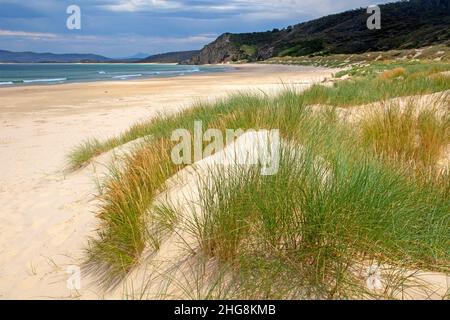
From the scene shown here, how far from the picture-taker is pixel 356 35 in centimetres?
8944

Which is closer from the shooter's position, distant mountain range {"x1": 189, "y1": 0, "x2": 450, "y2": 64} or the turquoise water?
the turquoise water

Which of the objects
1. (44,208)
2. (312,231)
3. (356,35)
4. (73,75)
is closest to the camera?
(312,231)

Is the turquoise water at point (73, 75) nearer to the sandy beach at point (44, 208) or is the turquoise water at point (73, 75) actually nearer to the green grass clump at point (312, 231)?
the sandy beach at point (44, 208)

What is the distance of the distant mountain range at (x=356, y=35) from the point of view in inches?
2704

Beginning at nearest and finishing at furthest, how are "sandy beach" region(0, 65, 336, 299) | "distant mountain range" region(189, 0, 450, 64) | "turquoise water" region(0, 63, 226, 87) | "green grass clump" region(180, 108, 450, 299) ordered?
"green grass clump" region(180, 108, 450, 299), "sandy beach" region(0, 65, 336, 299), "turquoise water" region(0, 63, 226, 87), "distant mountain range" region(189, 0, 450, 64)

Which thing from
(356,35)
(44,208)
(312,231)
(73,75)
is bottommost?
(44,208)

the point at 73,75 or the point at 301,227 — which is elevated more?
the point at 73,75

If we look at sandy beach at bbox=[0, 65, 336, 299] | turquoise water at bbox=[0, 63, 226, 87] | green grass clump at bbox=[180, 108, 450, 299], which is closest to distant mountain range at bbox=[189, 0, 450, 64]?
turquoise water at bbox=[0, 63, 226, 87]

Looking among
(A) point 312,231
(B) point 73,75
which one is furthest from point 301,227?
(B) point 73,75

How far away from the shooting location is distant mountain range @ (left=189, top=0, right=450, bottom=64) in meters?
68.7

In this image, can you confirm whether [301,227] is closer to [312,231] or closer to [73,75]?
[312,231]

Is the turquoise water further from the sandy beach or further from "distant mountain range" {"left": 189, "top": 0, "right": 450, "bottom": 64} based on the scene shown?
"distant mountain range" {"left": 189, "top": 0, "right": 450, "bottom": 64}

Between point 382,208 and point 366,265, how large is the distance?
42 cm
